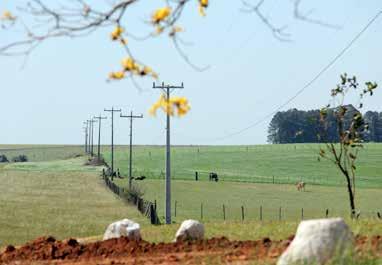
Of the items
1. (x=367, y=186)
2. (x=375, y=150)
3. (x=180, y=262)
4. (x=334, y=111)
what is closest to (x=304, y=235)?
(x=180, y=262)

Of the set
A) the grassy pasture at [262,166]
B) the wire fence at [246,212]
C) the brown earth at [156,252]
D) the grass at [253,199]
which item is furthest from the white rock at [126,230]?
A: the grassy pasture at [262,166]

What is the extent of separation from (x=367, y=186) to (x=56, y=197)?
3403 cm

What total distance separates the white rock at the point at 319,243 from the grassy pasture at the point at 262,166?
3320 inches

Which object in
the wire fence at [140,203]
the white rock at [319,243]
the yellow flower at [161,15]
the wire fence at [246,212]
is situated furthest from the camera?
the wire fence at [246,212]

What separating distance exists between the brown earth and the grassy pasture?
7962 centimetres

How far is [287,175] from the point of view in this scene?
114188 millimetres

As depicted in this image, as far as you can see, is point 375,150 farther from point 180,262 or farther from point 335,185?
point 180,262

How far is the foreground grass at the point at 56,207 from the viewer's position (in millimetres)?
50125

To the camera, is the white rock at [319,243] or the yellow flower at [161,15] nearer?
the yellow flower at [161,15]

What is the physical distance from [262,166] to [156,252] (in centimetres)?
10846

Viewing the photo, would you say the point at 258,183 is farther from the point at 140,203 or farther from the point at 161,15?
the point at 161,15

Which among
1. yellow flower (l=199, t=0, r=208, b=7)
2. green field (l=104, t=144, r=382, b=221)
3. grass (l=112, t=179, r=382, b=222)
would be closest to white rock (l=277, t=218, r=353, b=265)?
yellow flower (l=199, t=0, r=208, b=7)

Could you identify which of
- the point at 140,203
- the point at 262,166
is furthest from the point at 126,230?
the point at 262,166

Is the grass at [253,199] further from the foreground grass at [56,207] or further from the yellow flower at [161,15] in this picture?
the yellow flower at [161,15]
